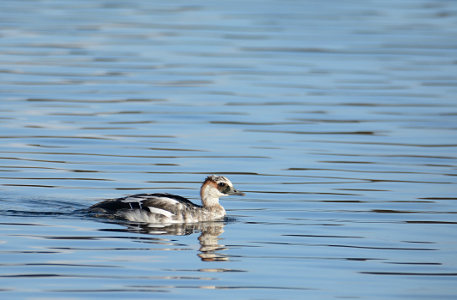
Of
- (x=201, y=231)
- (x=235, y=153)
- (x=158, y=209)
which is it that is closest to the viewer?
(x=201, y=231)

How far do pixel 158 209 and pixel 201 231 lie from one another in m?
0.67

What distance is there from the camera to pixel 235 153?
19.4 m

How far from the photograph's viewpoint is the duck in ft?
47.8

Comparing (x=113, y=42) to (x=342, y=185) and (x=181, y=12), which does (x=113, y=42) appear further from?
(x=342, y=185)

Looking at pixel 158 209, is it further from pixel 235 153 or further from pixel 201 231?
pixel 235 153

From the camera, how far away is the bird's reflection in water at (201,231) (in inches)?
522

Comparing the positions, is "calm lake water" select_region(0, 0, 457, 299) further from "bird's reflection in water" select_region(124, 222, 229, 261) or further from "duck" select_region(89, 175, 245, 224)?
"duck" select_region(89, 175, 245, 224)

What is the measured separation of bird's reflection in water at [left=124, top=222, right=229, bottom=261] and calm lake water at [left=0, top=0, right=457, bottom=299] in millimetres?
57

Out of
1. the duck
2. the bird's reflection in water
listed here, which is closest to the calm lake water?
the bird's reflection in water

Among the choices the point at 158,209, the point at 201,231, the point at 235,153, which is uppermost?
the point at 235,153

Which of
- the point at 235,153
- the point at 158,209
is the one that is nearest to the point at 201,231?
the point at 158,209

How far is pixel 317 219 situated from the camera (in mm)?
14969

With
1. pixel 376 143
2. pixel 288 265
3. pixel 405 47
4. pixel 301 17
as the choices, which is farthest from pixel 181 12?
pixel 288 265

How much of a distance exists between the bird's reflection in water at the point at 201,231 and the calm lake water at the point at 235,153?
57 mm
